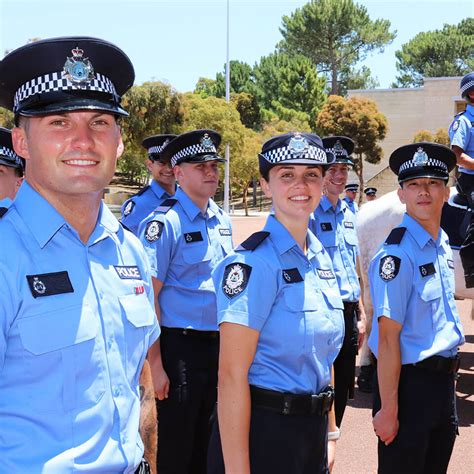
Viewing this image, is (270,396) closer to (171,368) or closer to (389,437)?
(389,437)

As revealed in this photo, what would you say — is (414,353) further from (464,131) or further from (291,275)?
(464,131)

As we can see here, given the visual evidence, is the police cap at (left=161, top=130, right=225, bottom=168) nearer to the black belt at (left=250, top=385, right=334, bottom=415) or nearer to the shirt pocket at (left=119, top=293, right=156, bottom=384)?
the black belt at (left=250, top=385, right=334, bottom=415)

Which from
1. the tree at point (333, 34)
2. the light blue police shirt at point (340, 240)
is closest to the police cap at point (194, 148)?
the light blue police shirt at point (340, 240)

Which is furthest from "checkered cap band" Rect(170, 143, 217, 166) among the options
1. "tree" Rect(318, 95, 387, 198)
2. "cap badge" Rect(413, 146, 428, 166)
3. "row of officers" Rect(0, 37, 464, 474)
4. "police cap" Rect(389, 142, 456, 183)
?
"tree" Rect(318, 95, 387, 198)

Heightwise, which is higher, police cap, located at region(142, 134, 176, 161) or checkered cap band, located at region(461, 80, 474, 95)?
checkered cap band, located at region(461, 80, 474, 95)

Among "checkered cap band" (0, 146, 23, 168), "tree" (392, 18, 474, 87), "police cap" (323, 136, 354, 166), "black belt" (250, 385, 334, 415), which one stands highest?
"tree" (392, 18, 474, 87)

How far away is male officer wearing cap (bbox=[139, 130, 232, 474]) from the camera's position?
13.4ft

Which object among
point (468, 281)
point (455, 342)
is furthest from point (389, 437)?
point (468, 281)

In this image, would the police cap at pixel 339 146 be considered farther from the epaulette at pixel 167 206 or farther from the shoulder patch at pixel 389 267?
the shoulder patch at pixel 389 267

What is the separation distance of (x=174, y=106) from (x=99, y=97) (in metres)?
27.4

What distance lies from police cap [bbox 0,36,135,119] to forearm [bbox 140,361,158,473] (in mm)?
894

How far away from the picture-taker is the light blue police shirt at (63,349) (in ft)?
5.63

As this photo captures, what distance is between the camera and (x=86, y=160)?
1.93m

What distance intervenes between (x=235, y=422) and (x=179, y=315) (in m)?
1.81
